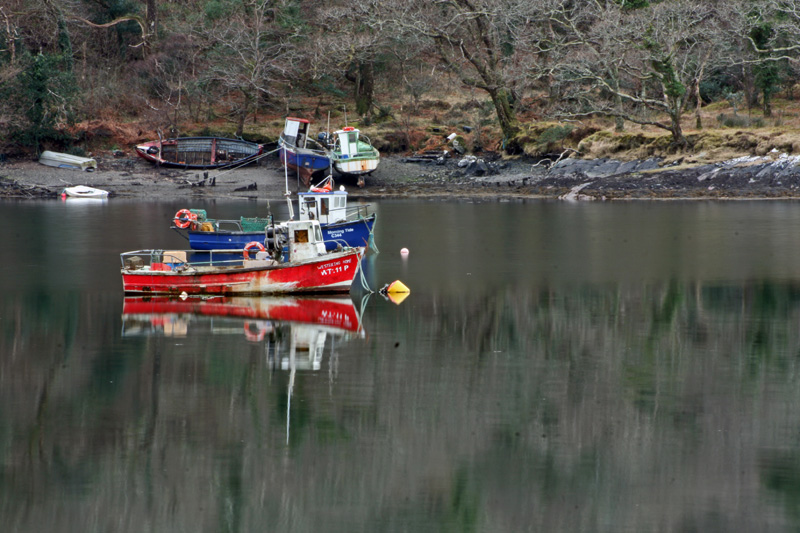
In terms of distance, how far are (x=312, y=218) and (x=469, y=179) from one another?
26.3 m

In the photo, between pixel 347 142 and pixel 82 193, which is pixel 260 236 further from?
pixel 82 193

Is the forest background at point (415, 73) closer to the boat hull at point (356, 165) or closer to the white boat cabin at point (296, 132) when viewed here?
the white boat cabin at point (296, 132)

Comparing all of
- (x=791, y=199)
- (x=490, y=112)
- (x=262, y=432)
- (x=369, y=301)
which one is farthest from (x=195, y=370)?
(x=490, y=112)

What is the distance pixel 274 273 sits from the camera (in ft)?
73.5

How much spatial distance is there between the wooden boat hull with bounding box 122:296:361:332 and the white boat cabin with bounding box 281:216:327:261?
3.35 feet

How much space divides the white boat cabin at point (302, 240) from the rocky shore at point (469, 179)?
29341 millimetres

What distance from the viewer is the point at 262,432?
13.3 meters

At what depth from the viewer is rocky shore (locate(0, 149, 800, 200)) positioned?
48438mm

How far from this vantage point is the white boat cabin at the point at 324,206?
96.3 ft

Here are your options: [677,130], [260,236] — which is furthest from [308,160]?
[260,236]

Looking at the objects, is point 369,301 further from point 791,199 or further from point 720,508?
point 791,199

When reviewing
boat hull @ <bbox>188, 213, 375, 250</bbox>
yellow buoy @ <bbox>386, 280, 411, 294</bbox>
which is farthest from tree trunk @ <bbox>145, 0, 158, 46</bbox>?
yellow buoy @ <bbox>386, 280, 411, 294</bbox>

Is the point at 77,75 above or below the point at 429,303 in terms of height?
above

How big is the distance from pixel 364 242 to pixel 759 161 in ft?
86.7
